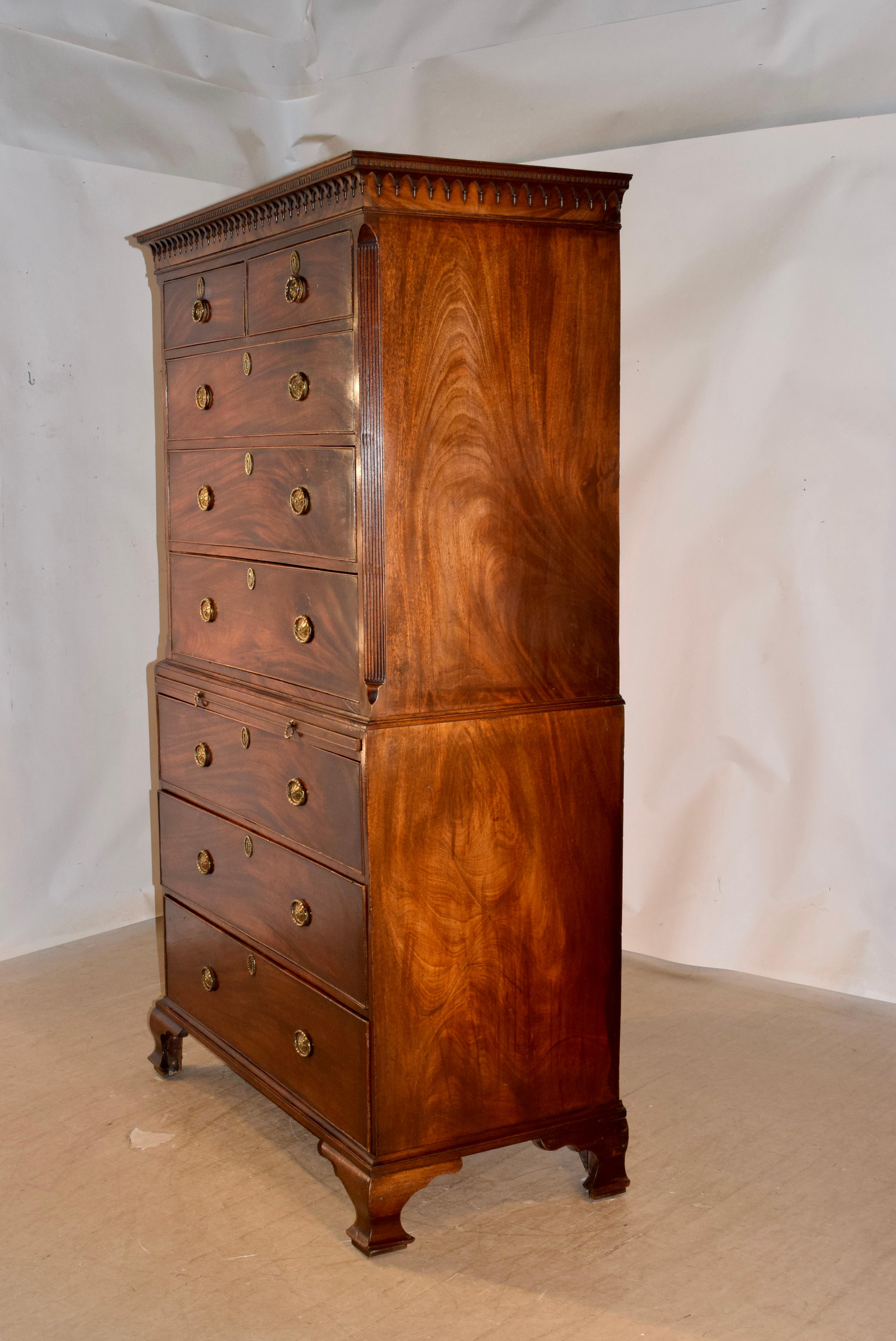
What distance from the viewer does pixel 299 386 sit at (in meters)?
2.26

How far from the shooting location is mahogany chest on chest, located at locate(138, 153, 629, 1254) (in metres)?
2.13

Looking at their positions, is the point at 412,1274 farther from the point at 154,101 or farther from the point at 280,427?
the point at 154,101

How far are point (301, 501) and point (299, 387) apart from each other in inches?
7.4

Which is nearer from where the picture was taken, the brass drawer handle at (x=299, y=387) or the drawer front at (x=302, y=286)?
the drawer front at (x=302, y=286)

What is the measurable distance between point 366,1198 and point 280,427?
1301 millimetres

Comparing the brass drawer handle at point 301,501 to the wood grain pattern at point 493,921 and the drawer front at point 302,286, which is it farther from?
the wood grain pattern at point 493,921

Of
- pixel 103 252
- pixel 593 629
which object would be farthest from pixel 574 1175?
pixel 103 252

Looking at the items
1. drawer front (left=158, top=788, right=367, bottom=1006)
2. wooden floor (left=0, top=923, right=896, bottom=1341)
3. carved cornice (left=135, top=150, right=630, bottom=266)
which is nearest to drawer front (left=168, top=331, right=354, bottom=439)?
carved cornice (left=135, top=150, right=630, bottom=266)

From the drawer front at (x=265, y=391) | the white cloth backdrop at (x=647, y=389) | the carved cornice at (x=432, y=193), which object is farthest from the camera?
the white cloth backdrop at (x=647, y=389)

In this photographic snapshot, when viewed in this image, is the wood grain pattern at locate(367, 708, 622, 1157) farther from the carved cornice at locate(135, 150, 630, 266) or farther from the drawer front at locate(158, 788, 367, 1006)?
the carved cornice at locate(135, 150, 630, 266)

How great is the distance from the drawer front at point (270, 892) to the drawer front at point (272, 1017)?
0.05 m

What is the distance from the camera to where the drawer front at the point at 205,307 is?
249 cm

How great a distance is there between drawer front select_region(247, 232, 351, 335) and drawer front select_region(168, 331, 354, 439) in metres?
0.04

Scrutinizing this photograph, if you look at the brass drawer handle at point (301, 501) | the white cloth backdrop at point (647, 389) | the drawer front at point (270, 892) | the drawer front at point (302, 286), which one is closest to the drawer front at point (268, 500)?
the brass drawer handle at point (301, 501)
